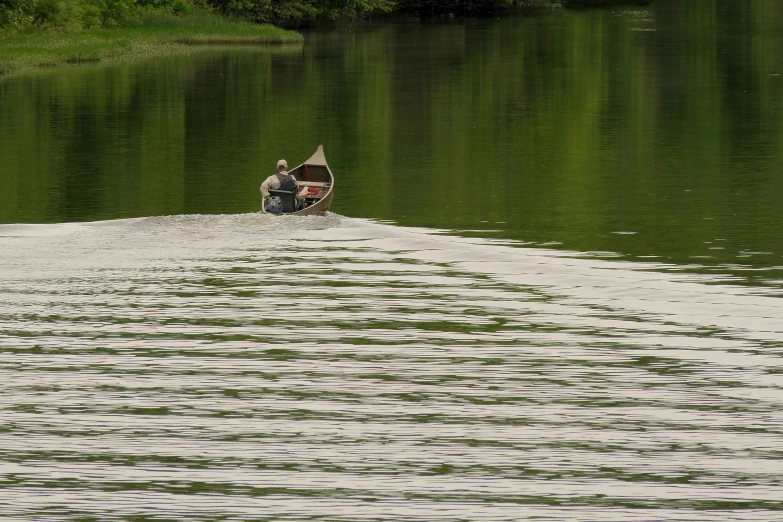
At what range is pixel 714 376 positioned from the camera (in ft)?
57.1

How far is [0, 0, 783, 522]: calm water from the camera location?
1385 cm

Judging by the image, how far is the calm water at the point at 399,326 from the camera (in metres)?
13.9

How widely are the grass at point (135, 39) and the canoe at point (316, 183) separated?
1677 inches

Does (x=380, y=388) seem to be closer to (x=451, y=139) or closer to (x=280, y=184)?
(x=280, y=184)

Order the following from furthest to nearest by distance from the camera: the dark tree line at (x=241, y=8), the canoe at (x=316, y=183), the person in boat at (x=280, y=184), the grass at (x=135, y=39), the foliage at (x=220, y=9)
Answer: the dark tree line at (x=241, y=8)
the foliage at (x=220, y=9)
the grass at (x=135, y=39)
the canoe at (x=316, y=183)
the person in boat at (x=280, y=184)

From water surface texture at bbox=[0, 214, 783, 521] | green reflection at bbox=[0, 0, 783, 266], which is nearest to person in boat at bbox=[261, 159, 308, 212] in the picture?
water surface texture at bbox=[0, 214, 783, 521]

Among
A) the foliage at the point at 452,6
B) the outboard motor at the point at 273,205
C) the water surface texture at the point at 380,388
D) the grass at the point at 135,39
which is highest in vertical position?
the foliage at the point at 452,6

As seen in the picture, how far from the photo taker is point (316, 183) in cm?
3195

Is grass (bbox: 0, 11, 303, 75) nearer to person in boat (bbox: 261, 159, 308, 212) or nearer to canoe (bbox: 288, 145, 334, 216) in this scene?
canoe (bbox: 288, 145, 334, 216)

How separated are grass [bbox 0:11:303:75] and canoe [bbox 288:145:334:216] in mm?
42588

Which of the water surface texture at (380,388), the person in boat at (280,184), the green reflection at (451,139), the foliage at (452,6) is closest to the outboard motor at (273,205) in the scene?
the person in boat at (280,184)

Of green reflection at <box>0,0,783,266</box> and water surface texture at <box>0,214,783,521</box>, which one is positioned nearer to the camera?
water surface texture at <box>0,214,783,521</box>

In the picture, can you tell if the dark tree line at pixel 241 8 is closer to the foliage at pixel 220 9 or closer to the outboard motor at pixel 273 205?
the foliage at pixel 220 9

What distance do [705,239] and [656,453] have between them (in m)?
14.6
